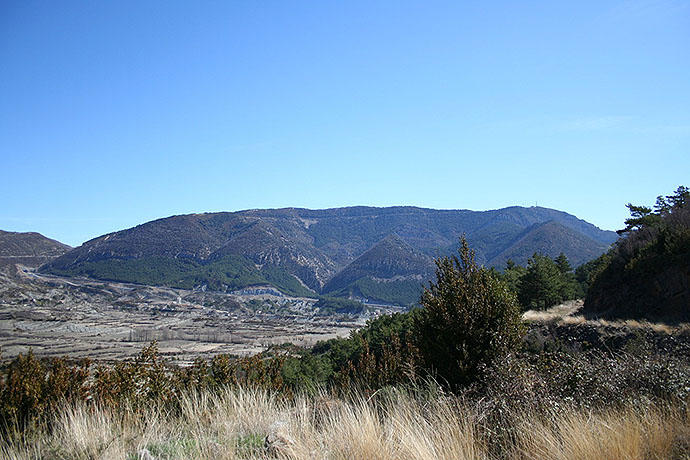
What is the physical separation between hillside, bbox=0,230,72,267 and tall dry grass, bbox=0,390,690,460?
177707 millimetres

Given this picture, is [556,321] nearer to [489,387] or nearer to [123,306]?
[489,387]

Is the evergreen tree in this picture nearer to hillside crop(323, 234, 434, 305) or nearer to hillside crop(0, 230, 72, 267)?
hillside crop(323, 234, 434, 305)

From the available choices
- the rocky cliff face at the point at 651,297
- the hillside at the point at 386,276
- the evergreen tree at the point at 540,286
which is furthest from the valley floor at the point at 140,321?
the rocky cliff face at the point at 651,297

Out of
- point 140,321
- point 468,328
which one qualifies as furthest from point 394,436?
point 140,321

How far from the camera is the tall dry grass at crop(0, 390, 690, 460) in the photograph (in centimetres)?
367

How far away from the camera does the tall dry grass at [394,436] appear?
3.67 metres

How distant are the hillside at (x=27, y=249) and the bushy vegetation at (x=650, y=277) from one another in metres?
176

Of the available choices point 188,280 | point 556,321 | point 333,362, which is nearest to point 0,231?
point 188,280

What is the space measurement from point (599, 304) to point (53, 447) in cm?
3251

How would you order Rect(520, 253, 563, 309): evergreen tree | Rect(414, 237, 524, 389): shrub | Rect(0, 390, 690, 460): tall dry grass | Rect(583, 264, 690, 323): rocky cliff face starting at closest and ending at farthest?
Rect(0, 390, 690, 460): tall dry grass
Rect(414, 237, 524, 389): shrub
Rect(583, 264, 690, 323): rocky cliff face
Rect(520, 253, 563, 309): evergreen tree

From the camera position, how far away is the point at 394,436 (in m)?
4.37

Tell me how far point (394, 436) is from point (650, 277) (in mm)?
27704

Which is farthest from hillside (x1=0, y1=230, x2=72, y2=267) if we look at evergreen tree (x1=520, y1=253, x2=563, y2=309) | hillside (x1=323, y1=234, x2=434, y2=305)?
evergreen tree (x1=520, y1=253, x2=563, y2=309)

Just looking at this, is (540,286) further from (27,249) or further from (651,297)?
(27,249)
